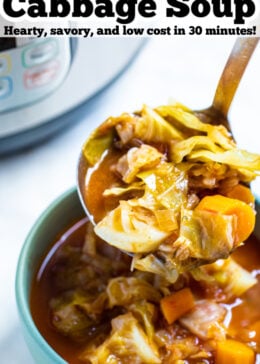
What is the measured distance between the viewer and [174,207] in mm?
1007

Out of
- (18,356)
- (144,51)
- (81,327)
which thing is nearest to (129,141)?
(81,327)

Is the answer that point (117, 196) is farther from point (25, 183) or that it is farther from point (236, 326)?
point (25, 183)

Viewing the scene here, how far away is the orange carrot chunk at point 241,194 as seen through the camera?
107cm

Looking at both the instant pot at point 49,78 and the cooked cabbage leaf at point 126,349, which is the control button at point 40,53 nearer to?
the instant pot at point 49,78

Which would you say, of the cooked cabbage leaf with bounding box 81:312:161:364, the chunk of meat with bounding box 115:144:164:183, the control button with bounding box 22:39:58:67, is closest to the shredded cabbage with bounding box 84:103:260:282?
the chunk of meat with bounding box 115:144:164:183

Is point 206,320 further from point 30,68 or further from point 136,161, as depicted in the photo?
point 30,68

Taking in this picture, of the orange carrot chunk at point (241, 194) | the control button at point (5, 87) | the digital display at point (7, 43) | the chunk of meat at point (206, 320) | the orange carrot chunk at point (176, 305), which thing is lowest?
the chunk of meat at point (206, 320)

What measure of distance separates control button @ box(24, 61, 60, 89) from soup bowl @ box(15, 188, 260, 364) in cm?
24

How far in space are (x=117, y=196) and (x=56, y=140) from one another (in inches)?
19.1

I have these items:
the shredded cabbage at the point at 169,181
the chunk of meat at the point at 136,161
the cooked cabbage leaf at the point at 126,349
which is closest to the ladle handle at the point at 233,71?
the shredded cabbage at the point at 169,181

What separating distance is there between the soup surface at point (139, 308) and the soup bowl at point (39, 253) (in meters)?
0.02

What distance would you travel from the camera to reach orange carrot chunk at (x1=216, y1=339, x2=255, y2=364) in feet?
3.40

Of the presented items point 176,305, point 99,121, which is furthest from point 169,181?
point 99,121

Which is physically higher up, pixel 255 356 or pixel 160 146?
pixel 160 146
